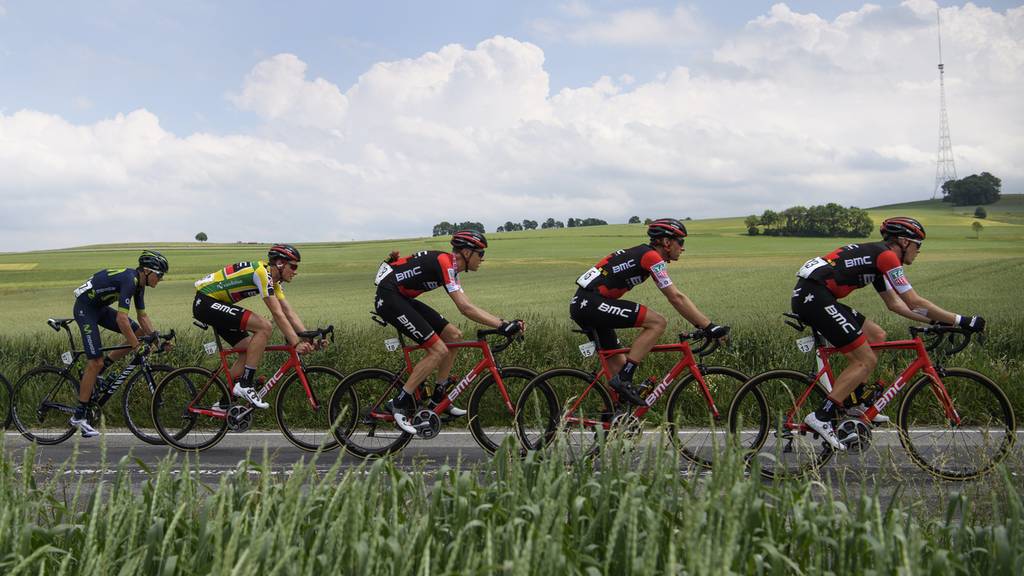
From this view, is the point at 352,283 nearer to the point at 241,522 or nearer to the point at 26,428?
the point at 26,428

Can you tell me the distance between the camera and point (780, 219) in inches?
1950

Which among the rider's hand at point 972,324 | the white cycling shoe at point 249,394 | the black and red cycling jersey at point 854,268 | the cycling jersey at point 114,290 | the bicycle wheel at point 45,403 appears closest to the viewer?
the rider's hand at point 972,324

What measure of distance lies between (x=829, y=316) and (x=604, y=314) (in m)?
1.97

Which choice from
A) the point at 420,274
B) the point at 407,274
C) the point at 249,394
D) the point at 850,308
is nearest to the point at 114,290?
the point at 249,394

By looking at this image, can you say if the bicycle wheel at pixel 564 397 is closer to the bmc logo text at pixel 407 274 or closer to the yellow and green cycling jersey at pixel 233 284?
the bmc logo text at pixel 407 274

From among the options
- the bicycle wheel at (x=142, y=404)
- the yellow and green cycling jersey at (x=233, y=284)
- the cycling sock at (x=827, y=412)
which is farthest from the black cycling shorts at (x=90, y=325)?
the cycling sock at (x=827, y=412)

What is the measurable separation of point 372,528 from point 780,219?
49282mm

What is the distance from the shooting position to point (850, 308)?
7.20 meters

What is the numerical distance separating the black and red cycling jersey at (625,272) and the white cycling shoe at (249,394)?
3562 mm

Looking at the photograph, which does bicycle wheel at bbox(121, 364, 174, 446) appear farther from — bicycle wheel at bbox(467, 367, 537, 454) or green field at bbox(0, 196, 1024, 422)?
bicycle wheel at bbox(467, 367, 537, 454)

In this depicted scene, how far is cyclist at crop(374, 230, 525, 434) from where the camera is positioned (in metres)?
7.72

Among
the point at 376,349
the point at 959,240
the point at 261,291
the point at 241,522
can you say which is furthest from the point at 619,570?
the point at 959,240

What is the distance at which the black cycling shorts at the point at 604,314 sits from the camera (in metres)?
7.55

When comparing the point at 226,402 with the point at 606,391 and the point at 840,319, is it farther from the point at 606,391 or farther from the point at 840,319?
the point at 840,319
